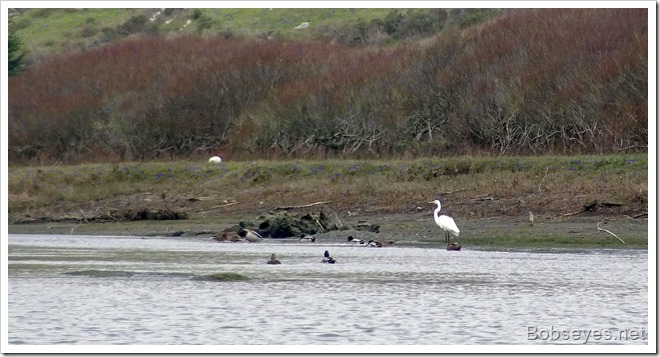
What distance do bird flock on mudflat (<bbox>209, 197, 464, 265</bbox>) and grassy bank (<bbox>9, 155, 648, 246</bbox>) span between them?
31.7 inches

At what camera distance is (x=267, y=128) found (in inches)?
1596

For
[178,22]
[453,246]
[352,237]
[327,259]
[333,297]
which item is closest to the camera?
[333,297]

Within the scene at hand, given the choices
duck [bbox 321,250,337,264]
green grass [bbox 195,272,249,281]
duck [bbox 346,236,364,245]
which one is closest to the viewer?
green grass [bbox 195,272,249,281]

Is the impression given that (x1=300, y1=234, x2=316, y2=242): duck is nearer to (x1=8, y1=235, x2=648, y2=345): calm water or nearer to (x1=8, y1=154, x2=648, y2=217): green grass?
(x1=8, y1=235, x2=648, y2=345): calm water

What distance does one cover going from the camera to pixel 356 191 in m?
29.5

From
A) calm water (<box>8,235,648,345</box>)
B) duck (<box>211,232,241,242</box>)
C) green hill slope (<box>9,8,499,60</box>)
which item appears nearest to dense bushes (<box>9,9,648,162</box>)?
green hill slope (<box>9,8,499,60</box>)

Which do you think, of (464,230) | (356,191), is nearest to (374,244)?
(464,230)

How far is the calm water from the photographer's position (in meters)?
14.4

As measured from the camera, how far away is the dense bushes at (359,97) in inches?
1399

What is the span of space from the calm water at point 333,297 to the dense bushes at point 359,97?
497 inches

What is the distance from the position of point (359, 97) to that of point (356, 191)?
38.7 feet

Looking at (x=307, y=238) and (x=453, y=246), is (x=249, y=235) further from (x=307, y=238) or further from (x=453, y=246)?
(x=453, y=246)

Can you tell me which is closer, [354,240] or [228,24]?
[354,240]

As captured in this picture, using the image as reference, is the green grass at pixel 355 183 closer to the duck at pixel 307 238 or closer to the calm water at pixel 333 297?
the duck at pixel 307 238
